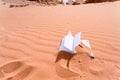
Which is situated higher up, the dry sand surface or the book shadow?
the book shadow

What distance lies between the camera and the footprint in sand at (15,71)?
1.66m

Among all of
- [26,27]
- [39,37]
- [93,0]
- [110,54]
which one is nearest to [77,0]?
[93,0]

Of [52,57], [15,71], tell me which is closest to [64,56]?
[52,57]

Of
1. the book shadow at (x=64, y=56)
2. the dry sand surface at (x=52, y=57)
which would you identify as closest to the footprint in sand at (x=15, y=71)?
the dry sand surface at (x=52, y=57)

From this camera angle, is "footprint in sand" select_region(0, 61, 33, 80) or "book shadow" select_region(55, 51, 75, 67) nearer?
"footprint in sand" select_region(0, 61, 33, 80)

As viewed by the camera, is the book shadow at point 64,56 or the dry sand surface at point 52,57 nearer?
the dry sand surface at point 52,57

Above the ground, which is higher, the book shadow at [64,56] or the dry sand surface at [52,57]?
the book shadow at [64,56]

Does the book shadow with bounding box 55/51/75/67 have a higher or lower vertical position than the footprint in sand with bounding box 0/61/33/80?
higher

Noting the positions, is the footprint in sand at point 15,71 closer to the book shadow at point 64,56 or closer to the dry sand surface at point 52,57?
the dry sand surface at point 52,57

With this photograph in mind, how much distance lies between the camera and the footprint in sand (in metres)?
1.66

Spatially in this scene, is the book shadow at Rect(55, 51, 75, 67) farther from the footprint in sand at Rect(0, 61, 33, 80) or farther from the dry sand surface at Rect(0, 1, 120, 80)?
the footprint in sand at Rect(0, 61, 33, 80)

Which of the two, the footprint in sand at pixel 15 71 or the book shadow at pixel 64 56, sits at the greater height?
the book shadow at pixel 64 56

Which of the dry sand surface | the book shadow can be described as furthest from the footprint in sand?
the book shadow

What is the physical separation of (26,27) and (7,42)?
94cm
